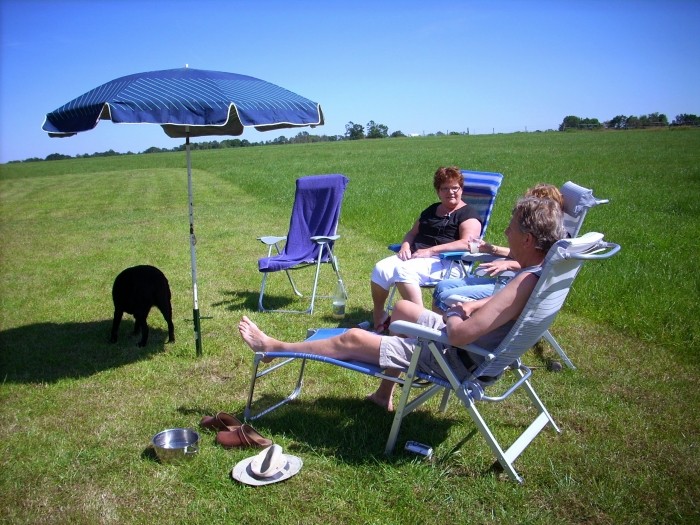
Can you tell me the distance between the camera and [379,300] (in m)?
4.70

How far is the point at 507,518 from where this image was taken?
255 centimetres

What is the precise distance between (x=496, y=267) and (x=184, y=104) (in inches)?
97.2

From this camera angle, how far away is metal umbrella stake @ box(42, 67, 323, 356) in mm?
3707

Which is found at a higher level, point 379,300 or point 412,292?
point 412,292

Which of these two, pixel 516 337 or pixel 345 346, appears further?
pixel 345 346

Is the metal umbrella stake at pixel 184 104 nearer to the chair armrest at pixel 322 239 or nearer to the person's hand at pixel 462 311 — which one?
the chair armrest at pixel 322 239

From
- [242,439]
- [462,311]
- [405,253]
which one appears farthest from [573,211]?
[242,439]

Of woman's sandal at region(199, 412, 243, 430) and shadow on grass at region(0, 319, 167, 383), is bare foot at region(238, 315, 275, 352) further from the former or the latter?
shadow on grass at region(0, 319, 167, 383)

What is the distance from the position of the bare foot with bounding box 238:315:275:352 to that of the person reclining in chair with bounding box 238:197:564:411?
0.14m

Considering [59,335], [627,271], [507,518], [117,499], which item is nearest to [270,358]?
[117,499]

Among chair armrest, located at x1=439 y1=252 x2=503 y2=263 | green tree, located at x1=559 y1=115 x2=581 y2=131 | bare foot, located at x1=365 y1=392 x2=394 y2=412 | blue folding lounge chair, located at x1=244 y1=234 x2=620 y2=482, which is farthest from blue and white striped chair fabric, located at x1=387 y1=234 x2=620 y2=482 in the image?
green tree, located at x1=559 y1=115 x2=581 y2=131

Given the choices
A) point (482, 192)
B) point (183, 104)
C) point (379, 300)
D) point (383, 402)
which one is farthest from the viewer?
point (482, 192)

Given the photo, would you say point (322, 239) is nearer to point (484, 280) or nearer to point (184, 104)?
point (484, 280)

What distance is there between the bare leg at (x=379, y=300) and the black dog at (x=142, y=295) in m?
1.74
